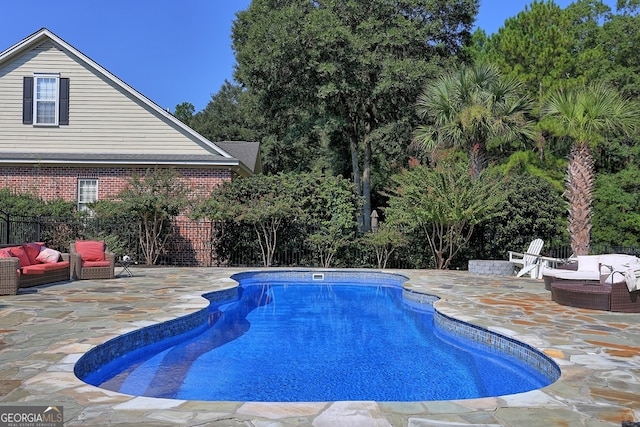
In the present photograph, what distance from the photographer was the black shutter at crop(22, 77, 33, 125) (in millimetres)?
18906

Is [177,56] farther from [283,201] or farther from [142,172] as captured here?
[283,201]

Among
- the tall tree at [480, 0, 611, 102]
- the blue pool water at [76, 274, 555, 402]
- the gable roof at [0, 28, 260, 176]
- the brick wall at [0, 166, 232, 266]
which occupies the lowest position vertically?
the blue pool water at [76, 274, 555, 402]

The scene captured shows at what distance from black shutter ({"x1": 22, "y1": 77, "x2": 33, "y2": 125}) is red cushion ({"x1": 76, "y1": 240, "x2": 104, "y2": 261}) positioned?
348 inches

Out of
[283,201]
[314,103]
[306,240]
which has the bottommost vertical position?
[306,240]

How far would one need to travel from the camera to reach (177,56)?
28.2 m

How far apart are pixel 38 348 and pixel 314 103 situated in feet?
71.4

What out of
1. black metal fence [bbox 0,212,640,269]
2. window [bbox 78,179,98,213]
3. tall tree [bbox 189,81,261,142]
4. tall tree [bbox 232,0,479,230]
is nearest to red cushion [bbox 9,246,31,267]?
black metal fence [bbox 0,212,640,269]

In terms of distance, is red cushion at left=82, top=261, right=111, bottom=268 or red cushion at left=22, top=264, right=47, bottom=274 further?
red cushion at left=82, top=261, right=111, bottom=268

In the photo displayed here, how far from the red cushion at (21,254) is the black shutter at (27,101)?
9.96m

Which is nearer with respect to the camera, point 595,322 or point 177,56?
point 595,322

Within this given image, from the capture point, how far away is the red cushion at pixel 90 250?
1255 centimetres

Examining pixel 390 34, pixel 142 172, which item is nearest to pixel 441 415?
pixel 142 172

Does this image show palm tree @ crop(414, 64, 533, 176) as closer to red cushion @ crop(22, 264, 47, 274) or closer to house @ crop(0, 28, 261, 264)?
house @ crop(0, 28, 261, 264)

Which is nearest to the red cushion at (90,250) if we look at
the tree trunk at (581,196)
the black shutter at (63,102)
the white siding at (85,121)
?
the white siding at (85,121)
